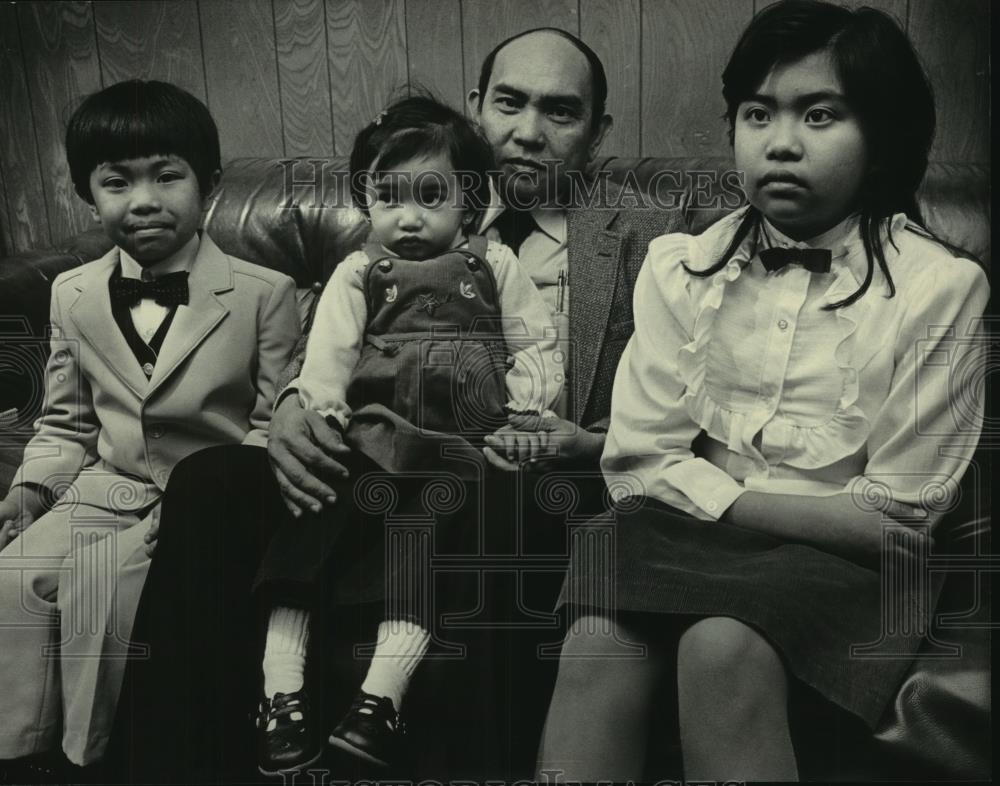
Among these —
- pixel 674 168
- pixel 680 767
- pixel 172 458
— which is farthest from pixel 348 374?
pixel 680 767

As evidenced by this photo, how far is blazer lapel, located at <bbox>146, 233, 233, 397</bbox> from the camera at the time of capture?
1443 mm

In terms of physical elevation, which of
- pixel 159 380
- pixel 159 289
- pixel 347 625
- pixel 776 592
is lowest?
pixel 347 625

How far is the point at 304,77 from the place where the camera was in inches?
60.9

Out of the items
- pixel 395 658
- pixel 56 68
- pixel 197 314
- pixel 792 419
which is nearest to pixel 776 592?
pixel 792 419

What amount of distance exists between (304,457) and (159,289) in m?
0.33

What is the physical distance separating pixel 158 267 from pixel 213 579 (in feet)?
1.49

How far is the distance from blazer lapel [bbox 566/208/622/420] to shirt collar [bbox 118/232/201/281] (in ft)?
1.78

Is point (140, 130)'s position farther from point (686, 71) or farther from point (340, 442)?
point (686, 71)

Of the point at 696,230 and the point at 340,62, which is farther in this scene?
the point at 340,62

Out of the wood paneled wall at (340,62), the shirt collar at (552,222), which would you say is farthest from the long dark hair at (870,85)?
the shirt collar at (552,222)

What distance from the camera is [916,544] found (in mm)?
1261

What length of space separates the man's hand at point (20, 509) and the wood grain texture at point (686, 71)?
103cm

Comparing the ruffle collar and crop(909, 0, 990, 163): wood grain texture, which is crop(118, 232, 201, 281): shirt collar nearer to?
the ruffle collar

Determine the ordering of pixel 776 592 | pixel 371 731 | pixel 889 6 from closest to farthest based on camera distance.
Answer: pixel 776 592 < pixel 371 731 < pixel 889 6
